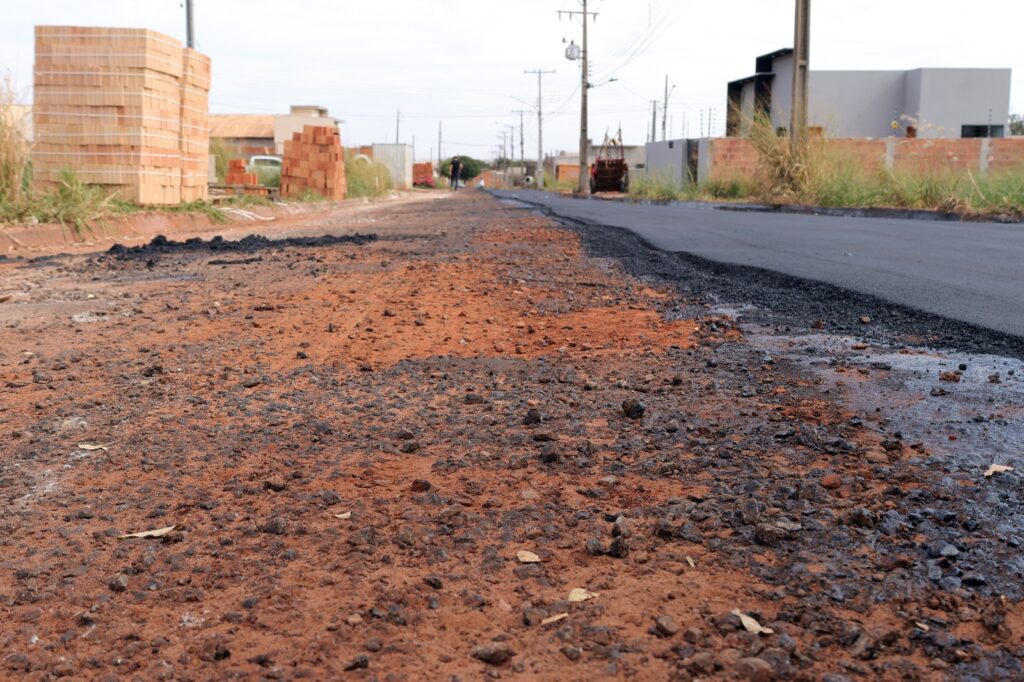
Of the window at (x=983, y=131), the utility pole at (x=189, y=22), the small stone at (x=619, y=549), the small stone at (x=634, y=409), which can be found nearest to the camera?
the small stone at (x=619, y=549)

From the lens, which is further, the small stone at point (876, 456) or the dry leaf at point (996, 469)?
the small stone at point (876, 456)

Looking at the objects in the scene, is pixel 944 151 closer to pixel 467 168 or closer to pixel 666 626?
pixel 666 626

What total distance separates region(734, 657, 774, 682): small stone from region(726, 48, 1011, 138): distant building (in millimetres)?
40394

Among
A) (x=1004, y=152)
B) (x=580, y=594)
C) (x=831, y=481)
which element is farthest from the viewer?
(x=1004, y=152)

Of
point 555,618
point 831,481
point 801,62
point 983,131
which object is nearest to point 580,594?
point 555,618

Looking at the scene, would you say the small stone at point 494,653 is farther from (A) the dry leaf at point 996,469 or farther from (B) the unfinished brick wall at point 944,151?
(B) the unfinished brick wall at point 944,151

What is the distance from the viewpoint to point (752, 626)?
6.81ft

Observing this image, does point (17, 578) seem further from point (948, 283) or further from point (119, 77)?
point (119, 77)

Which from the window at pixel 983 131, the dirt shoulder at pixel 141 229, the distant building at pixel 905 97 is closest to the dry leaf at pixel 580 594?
the dirt shoulder at pixel 141 229

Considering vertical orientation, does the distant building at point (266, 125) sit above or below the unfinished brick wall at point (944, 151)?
above

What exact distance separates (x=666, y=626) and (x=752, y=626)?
179mm

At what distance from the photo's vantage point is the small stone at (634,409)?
371cm

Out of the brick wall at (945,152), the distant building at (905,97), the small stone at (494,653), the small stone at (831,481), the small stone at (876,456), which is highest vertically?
the distant building at (905,97)

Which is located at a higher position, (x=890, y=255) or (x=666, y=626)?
(x=890, y=255)
